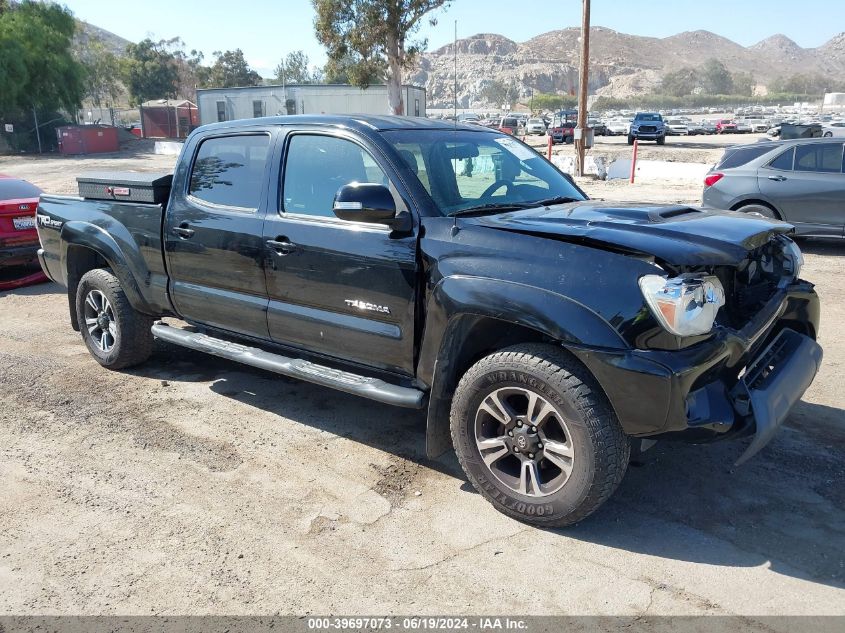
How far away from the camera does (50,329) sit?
7.18 metres

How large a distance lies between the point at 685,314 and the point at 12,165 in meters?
39.7

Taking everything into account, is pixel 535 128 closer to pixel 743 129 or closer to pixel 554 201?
pixel 743 129

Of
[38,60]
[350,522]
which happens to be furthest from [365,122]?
[38,60]

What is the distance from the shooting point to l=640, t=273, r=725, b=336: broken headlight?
2980 millimetres

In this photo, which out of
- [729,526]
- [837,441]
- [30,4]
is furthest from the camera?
[30,4]

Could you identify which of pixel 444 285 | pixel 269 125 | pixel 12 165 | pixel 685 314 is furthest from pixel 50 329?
pixel 12 165

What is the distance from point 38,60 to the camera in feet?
148

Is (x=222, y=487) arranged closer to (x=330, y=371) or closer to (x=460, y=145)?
(x=330, y=371)

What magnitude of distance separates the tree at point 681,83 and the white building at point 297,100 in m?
124

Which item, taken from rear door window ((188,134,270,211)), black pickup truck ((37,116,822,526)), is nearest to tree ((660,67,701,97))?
rear door window ((188,134,270,211))

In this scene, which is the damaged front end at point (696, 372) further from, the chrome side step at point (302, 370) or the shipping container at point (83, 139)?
the shipping container at point (83, 139)

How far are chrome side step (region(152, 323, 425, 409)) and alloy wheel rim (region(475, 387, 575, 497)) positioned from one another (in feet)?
1.37

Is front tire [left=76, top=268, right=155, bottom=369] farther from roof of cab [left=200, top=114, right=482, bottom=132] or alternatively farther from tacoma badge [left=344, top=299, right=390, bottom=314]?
tacoma badge [left=344, top=299, right=390, bottom=314]

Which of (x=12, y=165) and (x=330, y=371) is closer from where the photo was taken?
(x=330, y=371)
